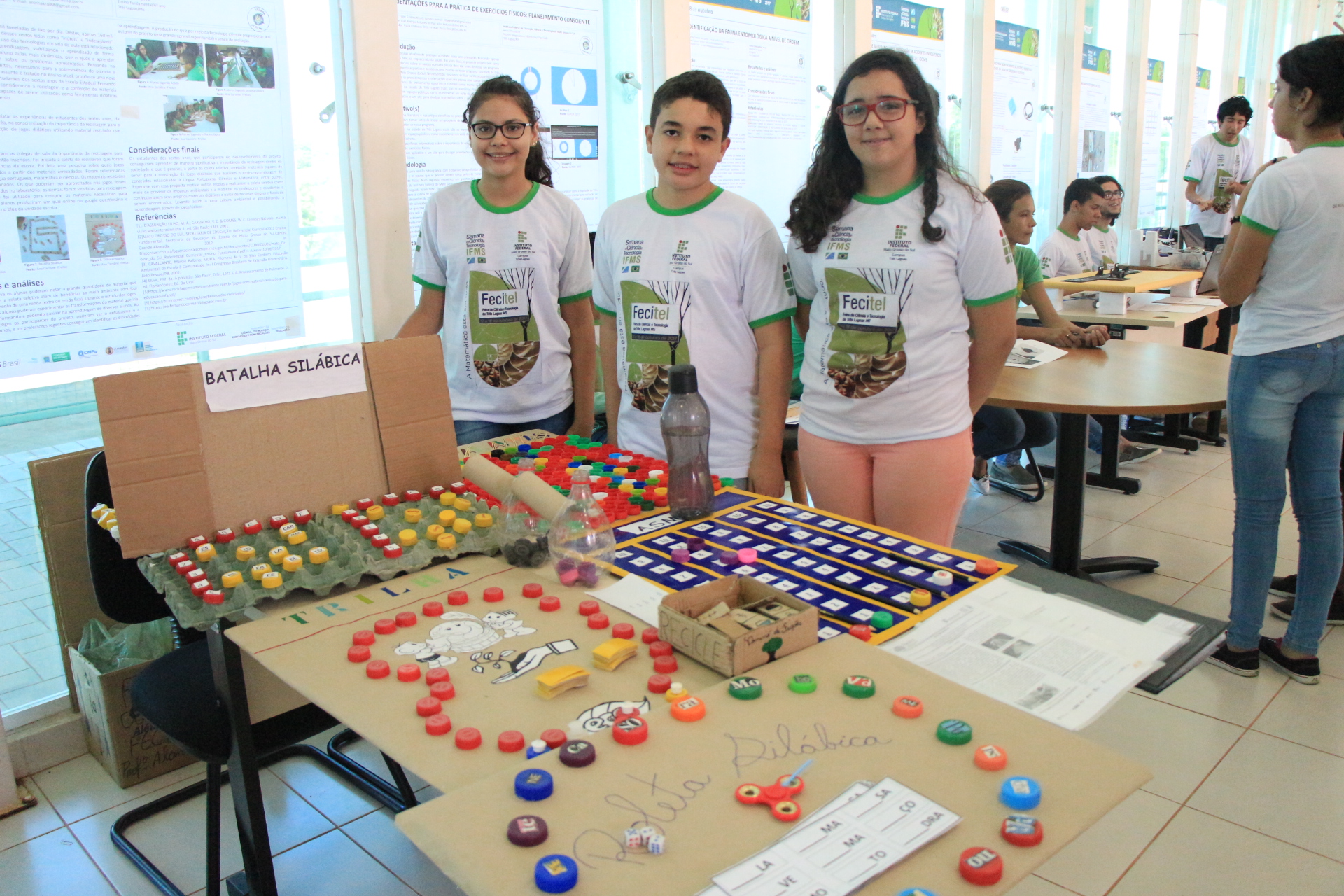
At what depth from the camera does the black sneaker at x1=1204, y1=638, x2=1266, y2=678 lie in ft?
8.92

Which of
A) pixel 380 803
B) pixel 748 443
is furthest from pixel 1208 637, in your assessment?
pixel 380 803

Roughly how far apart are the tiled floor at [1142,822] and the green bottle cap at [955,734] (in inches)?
42.0

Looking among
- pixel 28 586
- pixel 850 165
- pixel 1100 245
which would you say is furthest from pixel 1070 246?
pixel 28 586

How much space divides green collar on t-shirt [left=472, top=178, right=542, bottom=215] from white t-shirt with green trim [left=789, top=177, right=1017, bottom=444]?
2.65ft

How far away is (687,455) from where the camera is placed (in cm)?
166

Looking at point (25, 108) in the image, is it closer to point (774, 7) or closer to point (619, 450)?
point (619, 450)

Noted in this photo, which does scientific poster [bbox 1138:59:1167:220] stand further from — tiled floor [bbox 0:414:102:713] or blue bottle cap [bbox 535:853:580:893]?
blue bottle cap [bbox 535:853:580:893]

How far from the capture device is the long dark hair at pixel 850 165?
1.86m

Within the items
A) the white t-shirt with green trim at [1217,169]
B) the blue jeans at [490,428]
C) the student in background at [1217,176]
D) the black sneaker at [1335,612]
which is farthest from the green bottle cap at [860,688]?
the white t-shirt with green trim at [1217,169]

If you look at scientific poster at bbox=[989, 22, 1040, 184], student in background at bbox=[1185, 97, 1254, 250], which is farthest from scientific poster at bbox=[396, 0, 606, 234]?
student in background at bbox=[1185, 97, 1254, 250]

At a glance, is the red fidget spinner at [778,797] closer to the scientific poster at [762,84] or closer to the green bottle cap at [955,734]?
the green bottle cap at [955,734]

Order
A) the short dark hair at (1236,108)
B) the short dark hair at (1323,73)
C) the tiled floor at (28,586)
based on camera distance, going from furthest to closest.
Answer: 1. the short dark hair at (1236,108)
2. the tiled floor at (28,586)
3. the short dark hair at (1323,73)

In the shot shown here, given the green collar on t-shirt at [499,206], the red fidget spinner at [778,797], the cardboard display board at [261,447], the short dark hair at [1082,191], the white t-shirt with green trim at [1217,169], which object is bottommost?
the red fidget spinner at [778,797]

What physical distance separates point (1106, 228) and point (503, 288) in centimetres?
414
